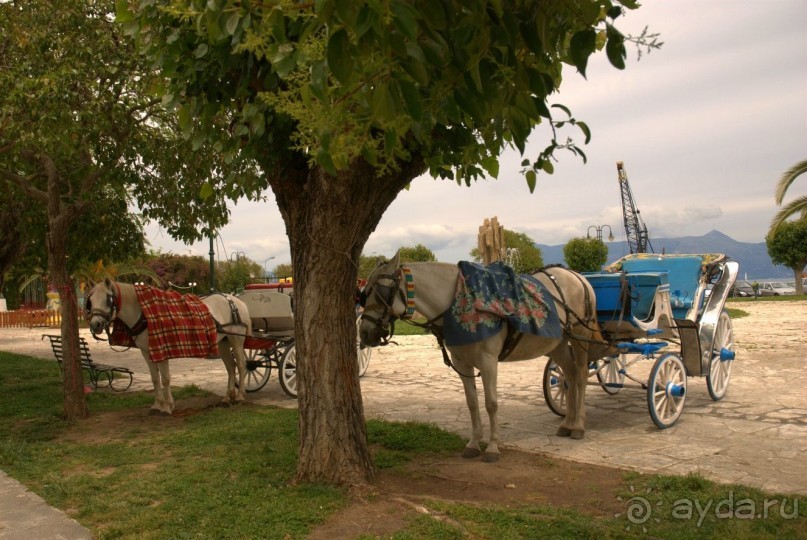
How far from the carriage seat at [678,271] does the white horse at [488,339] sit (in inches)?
65.9

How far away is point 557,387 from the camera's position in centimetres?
788

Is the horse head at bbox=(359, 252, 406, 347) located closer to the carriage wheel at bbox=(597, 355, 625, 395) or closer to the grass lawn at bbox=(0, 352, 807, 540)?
the grass lawn at bbox=(0, 352, 807, 540)

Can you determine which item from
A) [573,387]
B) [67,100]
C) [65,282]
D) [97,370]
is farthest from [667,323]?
[97,370]

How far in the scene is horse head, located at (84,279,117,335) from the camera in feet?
26.3

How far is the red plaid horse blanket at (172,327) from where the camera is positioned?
8305 millimetres

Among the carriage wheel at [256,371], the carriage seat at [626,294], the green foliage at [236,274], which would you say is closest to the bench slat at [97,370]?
the carriage wheel at [256,371]

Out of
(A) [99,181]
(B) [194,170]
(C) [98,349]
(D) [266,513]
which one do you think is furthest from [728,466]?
(C) [98,349]

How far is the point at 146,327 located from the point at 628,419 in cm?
596

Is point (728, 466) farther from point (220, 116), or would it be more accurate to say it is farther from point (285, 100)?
point (220, 116)

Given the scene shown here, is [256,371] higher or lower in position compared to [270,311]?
lower

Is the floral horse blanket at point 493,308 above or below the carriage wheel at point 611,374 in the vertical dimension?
above

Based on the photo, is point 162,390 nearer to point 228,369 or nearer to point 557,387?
point 228,369

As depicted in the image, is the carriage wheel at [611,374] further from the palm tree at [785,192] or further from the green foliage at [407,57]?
the palm tree at [785,192]

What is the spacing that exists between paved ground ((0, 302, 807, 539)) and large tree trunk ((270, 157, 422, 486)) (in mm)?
1705
